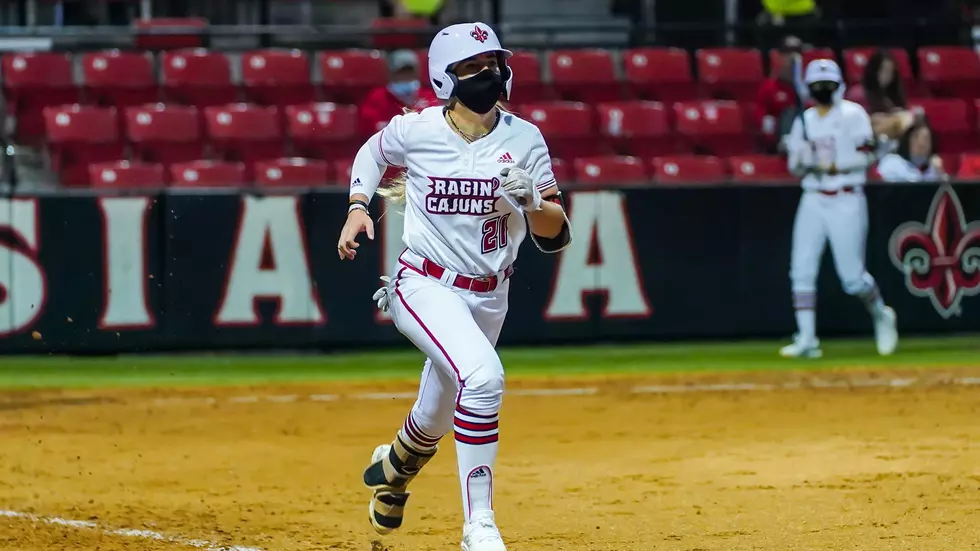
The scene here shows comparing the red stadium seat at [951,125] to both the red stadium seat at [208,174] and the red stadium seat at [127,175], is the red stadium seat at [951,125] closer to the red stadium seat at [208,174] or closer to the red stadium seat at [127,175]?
the red stadium seat at [208,174]

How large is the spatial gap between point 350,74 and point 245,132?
Answer: 57.7 inches

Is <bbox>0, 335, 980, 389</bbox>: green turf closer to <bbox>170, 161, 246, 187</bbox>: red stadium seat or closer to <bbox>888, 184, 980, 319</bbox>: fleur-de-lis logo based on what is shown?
<bbox>888, 184, 980, 319</bbox>: fleur-de-lis logo

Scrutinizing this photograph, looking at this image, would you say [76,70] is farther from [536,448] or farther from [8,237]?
[536,448]

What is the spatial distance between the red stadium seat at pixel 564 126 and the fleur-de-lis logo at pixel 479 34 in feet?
31.0

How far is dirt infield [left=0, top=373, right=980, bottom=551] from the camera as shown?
6.48m

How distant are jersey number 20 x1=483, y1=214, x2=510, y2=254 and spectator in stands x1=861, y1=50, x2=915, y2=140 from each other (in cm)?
881

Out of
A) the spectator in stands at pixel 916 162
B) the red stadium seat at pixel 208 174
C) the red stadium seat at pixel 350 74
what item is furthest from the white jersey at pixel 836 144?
the red stadium seat at pixel 208 174

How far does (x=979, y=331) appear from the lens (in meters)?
13.7

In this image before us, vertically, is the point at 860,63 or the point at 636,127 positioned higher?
the point at 860,63

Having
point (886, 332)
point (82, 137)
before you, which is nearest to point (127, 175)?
point (82, 137)

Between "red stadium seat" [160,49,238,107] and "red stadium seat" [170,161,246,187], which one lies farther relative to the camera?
"red stadium seat" [160,49,238,107]

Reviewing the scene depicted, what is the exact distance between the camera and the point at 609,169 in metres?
14.9

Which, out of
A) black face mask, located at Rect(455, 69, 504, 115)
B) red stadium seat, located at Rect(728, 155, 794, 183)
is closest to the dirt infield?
black face mask, located at Rect(455, 69, 504, 115)

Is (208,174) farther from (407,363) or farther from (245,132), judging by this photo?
(407,363)
